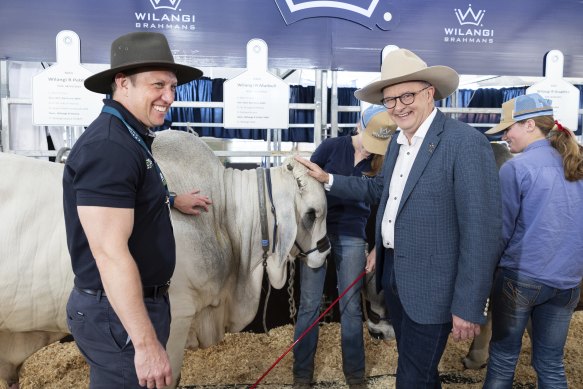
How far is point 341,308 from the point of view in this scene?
3.38 metres

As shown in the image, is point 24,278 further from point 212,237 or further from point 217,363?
point 217,363

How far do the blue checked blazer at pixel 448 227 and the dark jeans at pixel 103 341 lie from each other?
1168 mm

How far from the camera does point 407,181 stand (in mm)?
2039

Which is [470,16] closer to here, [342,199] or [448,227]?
[342,199]

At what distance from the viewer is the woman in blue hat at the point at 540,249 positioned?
2350mm

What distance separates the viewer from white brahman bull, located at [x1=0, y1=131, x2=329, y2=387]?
238 centimetres

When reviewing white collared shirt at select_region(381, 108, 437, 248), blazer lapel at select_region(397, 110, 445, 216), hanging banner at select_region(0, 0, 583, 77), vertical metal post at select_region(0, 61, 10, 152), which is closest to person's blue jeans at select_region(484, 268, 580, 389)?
white collared shirt at select_region(381, 108, 437, 248)

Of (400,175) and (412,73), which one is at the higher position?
(412,73)

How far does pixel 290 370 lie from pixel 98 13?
10.9ft

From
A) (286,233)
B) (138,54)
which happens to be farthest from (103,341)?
(286,233)

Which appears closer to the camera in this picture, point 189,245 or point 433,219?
point 433,219

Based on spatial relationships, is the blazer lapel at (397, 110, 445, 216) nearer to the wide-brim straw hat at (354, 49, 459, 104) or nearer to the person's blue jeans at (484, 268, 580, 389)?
the wide-brim straw hat at (354, 49, 459, 104)

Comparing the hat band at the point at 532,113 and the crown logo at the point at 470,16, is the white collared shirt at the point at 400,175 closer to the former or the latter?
the hat band at the point at 532,113

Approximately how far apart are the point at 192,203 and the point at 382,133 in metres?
1.33
